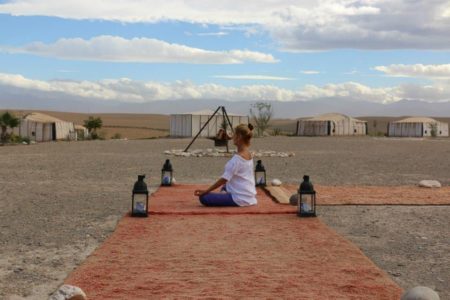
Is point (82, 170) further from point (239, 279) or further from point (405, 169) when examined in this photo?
point (239, 279)

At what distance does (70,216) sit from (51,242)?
1.74 metres

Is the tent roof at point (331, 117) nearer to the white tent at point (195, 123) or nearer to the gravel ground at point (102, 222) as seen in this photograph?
the white tent at point (195, 123)

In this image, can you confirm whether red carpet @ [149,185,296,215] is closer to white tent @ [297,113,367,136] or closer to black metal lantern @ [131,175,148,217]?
black metal lantern @ [131,175,148,217]

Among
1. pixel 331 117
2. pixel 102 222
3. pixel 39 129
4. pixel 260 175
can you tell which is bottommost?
pixel 102 222

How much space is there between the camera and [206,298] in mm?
4277

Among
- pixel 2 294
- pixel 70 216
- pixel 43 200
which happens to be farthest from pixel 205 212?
pixel 2 294

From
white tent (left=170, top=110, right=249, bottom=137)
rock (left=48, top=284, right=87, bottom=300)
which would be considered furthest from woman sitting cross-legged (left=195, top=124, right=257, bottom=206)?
white tent (left=170, top=110, right=249, bottom=137)

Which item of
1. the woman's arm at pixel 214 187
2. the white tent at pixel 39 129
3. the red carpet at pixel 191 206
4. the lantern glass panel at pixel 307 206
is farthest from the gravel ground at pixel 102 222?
the white tent at pixel 39 129

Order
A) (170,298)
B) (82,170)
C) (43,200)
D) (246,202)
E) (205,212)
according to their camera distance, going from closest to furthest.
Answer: (170,298)
(205,212)
(246,202)
(43,200)
(82,170)

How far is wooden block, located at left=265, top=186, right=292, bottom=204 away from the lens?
9.16 meters

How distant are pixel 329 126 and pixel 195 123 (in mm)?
13527

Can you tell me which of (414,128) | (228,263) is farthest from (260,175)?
(414,128)

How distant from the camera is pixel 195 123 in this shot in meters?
43.2

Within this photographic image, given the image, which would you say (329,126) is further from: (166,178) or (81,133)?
(166,178)
